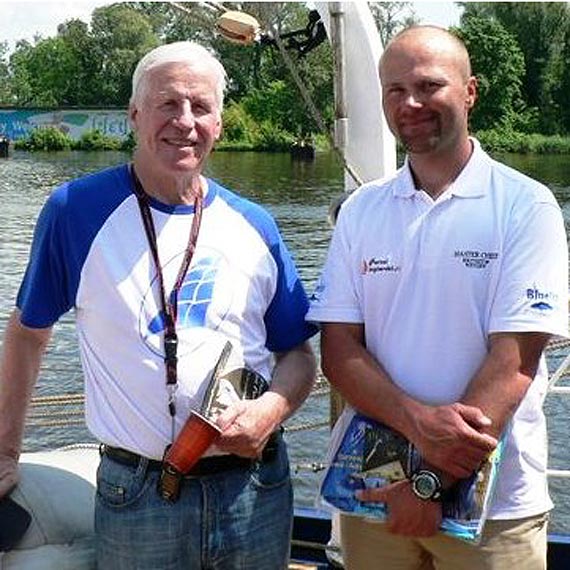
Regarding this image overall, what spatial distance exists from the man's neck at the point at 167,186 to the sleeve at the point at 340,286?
0.36 metres

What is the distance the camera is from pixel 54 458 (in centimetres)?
292

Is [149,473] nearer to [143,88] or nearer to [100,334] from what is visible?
[100,334]

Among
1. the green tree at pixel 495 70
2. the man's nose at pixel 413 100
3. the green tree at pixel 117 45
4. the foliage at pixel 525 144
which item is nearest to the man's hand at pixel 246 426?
the man's nose at pixel 413 100

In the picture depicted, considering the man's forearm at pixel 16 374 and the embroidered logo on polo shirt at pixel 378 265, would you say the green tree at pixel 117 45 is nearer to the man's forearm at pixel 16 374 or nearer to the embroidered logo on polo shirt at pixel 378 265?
the man's forearm at pixel 16 374

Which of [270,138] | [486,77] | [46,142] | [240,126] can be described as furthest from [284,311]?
[46,142]

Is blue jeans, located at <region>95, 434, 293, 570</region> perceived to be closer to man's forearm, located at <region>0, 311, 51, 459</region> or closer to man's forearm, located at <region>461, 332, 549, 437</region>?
man's forearm, located at <region>0, 311, 51, 459</region>

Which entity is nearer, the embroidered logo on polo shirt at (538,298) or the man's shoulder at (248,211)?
the embroidered logo on polo shirt at (538,298)

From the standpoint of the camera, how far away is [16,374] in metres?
2.61

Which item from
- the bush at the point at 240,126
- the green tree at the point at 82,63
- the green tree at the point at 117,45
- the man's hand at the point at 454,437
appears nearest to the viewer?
the man's hand at the point at 454,437

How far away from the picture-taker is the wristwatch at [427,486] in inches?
94.7

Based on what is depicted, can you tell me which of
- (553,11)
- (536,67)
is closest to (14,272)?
(553,11)

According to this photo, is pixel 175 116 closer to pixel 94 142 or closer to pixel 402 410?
pixel 402 410

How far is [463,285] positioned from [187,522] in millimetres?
Result: 774

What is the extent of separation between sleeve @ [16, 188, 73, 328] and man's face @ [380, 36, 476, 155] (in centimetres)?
77
